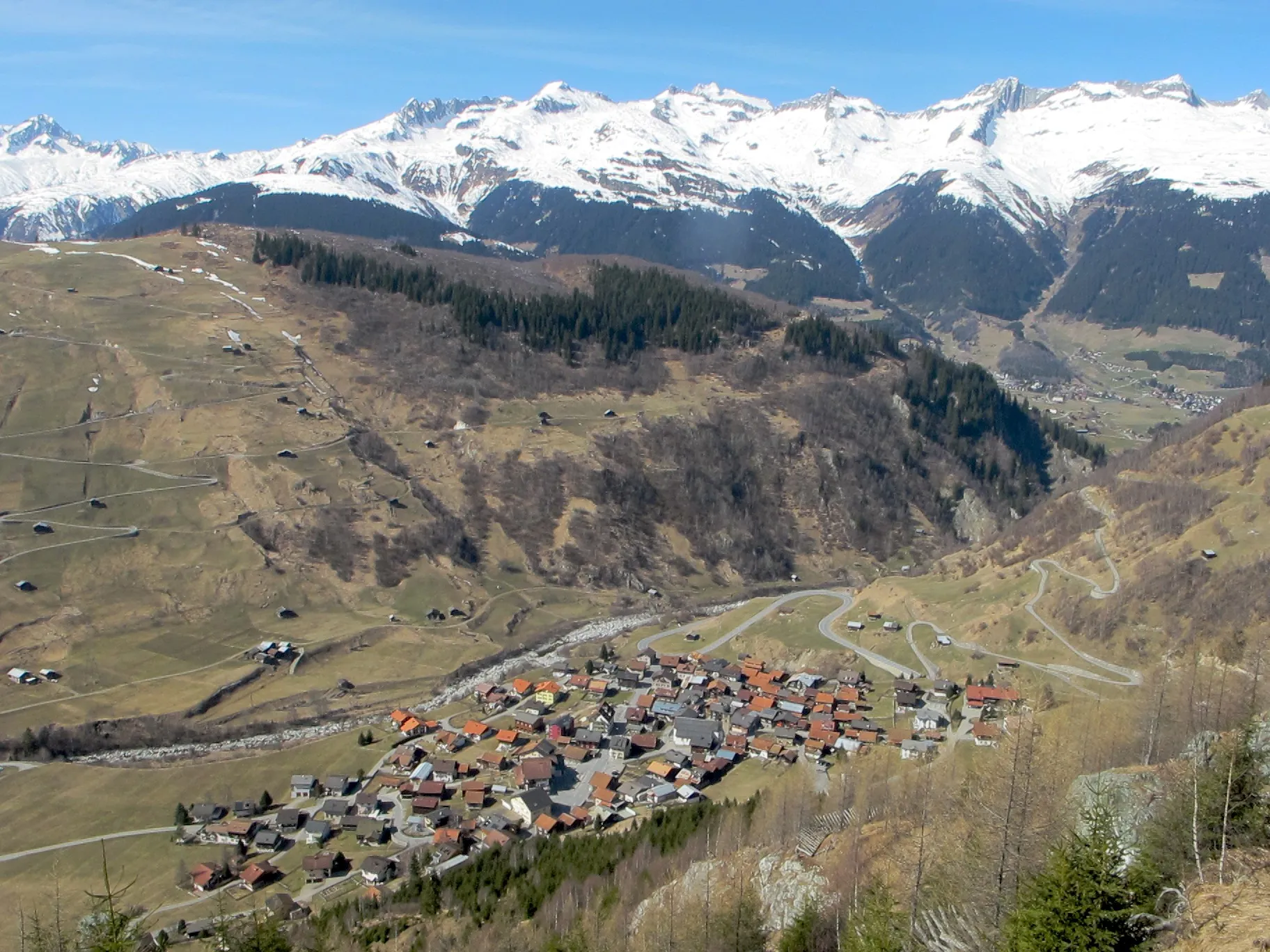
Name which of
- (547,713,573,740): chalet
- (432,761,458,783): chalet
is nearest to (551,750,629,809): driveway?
(547,713,573,740): chalet

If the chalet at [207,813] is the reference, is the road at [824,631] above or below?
above

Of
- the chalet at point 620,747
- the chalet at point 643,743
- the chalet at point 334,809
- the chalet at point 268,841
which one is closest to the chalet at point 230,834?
the chalet at point 268,841

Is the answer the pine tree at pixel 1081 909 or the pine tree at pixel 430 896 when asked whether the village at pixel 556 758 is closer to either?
the pine tree at pixel 430 896

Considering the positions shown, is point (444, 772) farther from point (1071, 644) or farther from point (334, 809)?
point (1071, 644)

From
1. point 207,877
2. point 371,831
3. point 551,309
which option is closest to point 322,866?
point 371,831

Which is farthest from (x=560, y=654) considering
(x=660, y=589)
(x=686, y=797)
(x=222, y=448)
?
(x=222, y=448)

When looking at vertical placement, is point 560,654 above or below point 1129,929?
below

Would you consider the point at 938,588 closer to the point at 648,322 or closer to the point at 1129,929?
the point at 1129,929
